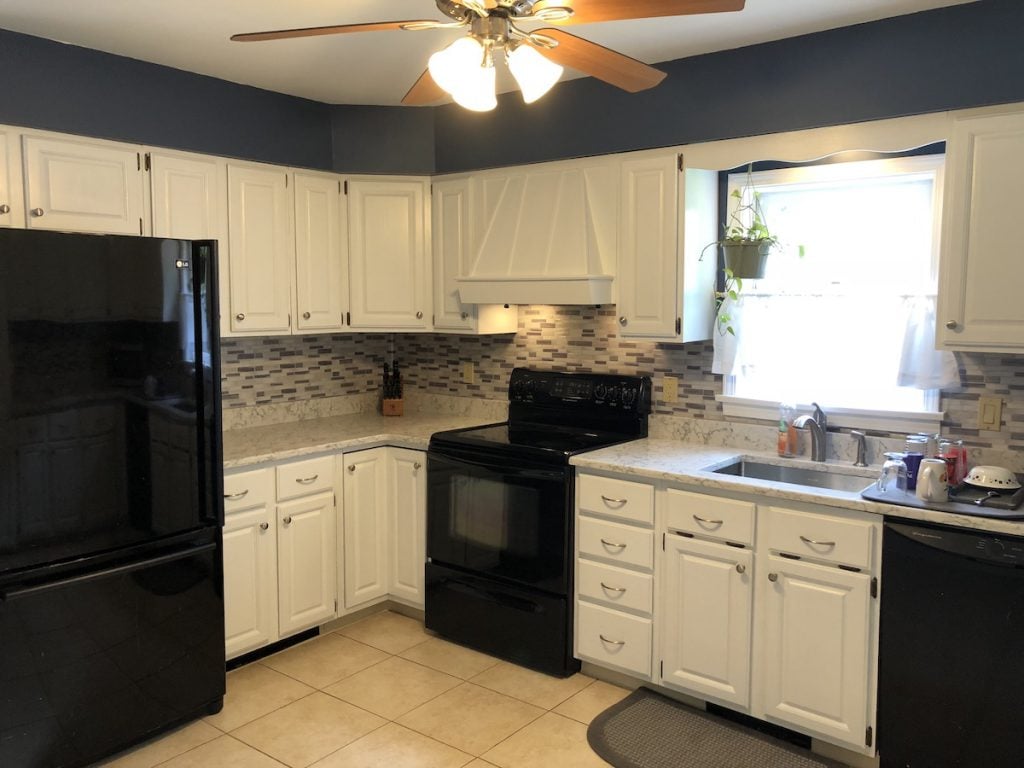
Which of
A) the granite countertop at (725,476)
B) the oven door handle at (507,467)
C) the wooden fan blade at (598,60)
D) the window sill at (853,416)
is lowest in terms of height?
the oven door handle at (507,467)

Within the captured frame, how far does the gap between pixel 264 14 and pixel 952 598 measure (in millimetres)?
2762

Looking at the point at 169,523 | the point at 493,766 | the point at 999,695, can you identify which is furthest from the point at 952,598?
the point at 169,523

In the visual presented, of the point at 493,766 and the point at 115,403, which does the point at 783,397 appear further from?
the point at 115,403

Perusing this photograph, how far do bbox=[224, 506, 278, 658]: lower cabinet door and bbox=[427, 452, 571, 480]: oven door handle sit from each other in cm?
76

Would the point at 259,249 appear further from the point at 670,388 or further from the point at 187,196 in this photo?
the point at 670,388

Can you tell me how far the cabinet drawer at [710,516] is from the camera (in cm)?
280

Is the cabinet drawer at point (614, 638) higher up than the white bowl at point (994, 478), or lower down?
lower down

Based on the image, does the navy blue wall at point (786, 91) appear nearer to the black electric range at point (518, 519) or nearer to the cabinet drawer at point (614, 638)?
the black electric range at point (518, 519)

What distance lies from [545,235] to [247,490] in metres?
1.63

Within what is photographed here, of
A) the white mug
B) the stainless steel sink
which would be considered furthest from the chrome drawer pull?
the stainless steel sink

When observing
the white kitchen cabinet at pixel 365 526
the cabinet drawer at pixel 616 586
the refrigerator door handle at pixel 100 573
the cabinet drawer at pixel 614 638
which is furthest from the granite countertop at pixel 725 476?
the refrigerator door handle at pixel 100 573

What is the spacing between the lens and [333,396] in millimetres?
4355

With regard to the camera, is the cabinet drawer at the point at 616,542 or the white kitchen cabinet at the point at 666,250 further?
the white kitchen cabinet at the point at 666,250

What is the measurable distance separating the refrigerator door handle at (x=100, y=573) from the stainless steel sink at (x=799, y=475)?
1871 millimetres
